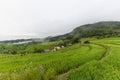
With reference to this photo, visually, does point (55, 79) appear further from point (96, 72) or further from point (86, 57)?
point (86, 57)

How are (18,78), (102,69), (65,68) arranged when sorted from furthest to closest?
1. (65,68)
2. (102,69)
3. (18,78)

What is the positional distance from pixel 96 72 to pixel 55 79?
777 cm

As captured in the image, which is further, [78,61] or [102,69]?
[78,61]

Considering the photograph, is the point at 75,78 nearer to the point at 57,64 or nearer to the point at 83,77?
the point at 83,77

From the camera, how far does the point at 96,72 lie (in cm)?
4022

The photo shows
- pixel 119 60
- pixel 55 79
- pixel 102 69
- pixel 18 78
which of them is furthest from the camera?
pixel 119 60

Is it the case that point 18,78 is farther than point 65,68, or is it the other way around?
point 65,68

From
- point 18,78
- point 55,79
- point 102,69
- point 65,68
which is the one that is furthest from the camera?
point 65,68

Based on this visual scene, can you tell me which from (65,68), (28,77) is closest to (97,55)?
(65,68)

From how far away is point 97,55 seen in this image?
60.7m

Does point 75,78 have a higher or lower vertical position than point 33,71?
lower

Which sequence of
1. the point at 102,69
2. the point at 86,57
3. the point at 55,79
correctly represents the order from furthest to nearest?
1. the point at 86,57
2. the point at 102,69
3. the point at 55,79

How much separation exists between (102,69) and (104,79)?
6.40 meters

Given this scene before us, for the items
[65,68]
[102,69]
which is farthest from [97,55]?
[102,69]
